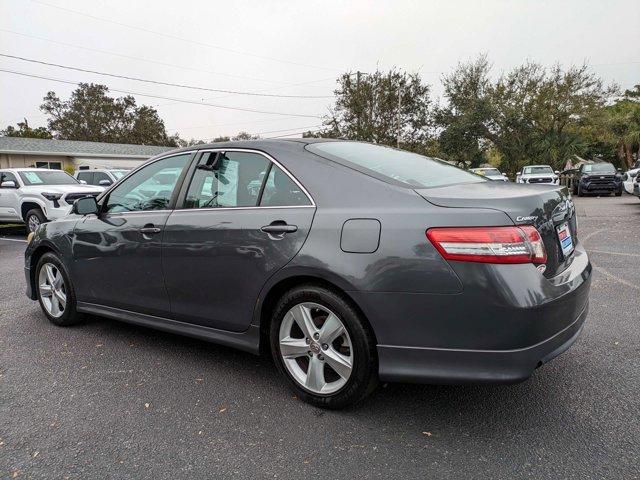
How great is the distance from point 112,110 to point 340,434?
64260mm

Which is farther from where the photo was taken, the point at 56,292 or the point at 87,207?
the point at 56,292

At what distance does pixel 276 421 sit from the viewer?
2766mm

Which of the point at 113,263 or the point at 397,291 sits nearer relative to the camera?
the point at 397,291

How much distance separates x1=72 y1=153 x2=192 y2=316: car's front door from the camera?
3.55 metres

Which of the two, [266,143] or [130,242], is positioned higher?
[266,143]

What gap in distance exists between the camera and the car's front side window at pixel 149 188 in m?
3.62

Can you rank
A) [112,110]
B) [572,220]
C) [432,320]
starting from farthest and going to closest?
[112,110], [572,220], [432,320]

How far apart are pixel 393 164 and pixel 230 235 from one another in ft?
3.74

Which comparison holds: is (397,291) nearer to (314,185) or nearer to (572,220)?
(314,185)

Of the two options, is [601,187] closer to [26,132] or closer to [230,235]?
[230,235]

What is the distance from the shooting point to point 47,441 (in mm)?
2613

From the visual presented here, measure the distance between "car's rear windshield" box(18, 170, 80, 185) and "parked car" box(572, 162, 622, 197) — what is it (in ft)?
68.7

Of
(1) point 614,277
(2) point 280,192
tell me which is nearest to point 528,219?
(2) point 280,192

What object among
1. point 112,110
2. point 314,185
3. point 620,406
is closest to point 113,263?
point 314,185
